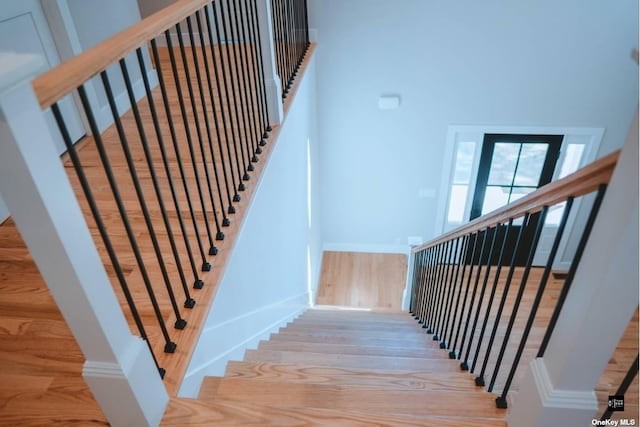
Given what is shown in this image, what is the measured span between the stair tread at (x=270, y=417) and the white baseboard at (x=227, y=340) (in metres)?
0.13

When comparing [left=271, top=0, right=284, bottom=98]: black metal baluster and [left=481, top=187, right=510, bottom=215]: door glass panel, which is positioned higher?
[left=271, top=0, right=284, bottom=98]: black metal baluster

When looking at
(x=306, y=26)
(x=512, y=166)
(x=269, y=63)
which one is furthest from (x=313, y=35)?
(x=512, y=166)

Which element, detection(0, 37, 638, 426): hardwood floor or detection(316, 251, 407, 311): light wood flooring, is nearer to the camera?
detection(0, 37, 638, 426): hardwood floor

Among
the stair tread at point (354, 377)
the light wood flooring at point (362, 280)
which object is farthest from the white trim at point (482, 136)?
the stair tread at point (354, 377)

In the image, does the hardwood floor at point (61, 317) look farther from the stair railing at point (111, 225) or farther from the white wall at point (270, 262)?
the white wall at point (270, 262)

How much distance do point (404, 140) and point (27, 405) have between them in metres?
4.30

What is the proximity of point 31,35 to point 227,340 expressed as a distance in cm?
184

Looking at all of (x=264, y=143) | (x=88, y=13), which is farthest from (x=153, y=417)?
(x=88, y=13)

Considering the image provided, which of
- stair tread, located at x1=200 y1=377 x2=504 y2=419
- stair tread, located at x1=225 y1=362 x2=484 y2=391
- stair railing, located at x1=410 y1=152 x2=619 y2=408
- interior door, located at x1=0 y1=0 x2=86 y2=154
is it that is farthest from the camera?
interior door, located at x1=0 y1=0 x2=86 y2=154

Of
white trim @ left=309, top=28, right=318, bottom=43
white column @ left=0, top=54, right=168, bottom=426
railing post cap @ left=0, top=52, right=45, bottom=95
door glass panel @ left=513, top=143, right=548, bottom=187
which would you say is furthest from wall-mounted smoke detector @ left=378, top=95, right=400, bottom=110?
railing post cap @ left=0, top=52, right=45, bottom=95

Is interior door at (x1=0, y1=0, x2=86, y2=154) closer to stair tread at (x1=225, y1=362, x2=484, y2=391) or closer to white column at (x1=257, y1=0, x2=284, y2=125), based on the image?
white column at (x1=257, y1=0, x2=284, y2=125)

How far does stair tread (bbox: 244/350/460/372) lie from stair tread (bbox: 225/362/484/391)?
1.06 ft

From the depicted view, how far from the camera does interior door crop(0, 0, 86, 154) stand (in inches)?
82.0

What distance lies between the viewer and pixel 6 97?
0.75 m
